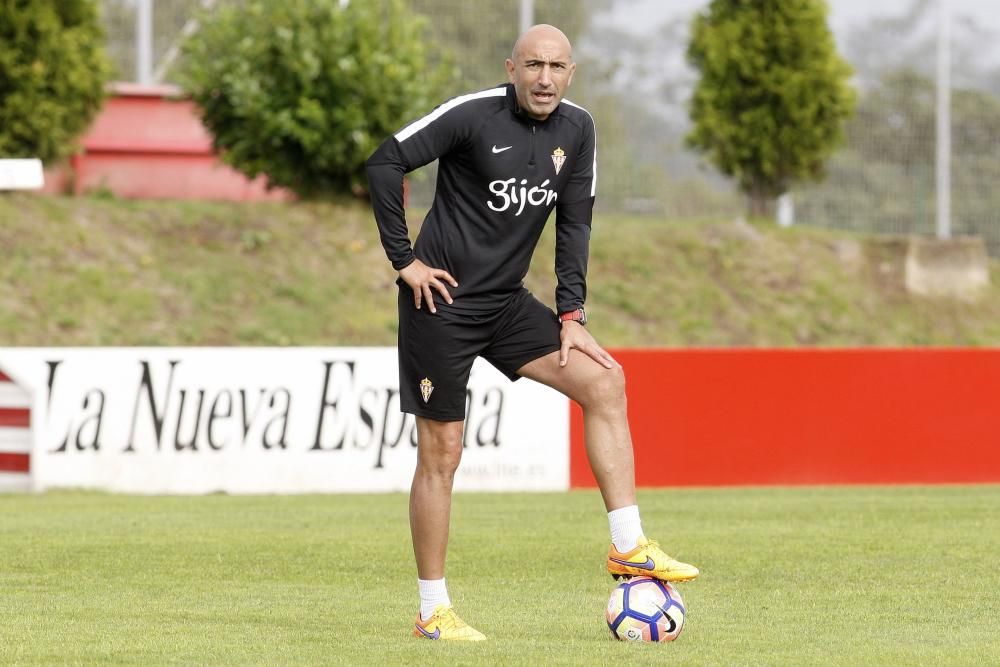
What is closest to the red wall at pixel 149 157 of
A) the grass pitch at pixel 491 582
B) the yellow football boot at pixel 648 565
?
the grass pitch at pixel 491 582

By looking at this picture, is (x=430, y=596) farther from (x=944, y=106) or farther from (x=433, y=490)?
(x=944, y=106)

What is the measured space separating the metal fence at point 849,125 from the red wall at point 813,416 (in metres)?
6.43

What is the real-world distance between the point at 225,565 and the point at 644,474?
6619 millimetres

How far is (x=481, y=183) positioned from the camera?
5797mm

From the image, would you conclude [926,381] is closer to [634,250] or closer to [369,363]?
[369,363]

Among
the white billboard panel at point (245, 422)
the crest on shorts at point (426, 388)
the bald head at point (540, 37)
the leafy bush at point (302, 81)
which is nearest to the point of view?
the bald head at point (540, 37)

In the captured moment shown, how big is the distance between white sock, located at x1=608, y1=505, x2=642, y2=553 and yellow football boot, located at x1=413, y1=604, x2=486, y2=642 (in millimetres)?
598

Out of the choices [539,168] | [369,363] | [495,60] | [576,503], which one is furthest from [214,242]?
[539,168]

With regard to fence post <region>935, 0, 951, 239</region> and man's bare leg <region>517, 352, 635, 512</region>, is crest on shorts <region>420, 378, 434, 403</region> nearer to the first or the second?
man's bare leg <region>517, 352, 635, 512</region>

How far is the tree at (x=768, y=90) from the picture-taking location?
20.7 m

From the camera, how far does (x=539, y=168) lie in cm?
583

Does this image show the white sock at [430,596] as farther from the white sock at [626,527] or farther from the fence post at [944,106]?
the fence post at [944,106]

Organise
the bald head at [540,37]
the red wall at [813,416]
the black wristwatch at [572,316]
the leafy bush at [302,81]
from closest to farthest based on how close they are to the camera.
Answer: the bald head at [540,37]
the black wristwatch at [572,316]
the red wall at [813,416]
the leafy bush at [302,81]

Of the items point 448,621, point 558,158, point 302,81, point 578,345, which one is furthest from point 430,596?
point 302,81
